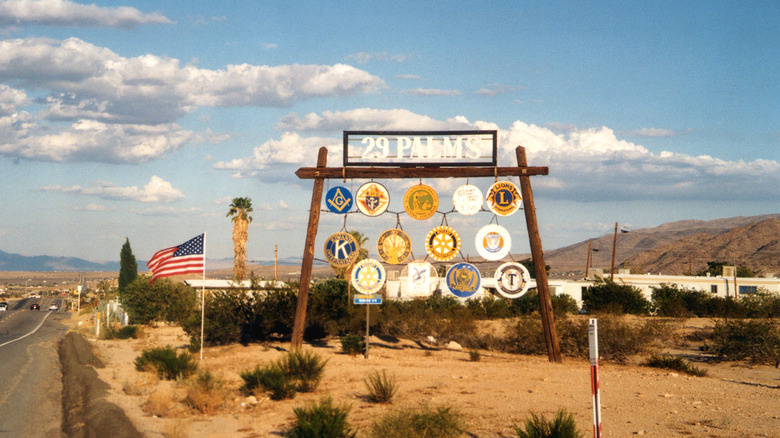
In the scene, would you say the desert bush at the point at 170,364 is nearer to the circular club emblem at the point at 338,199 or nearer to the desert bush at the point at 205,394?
the desert bush at the point at 205,394

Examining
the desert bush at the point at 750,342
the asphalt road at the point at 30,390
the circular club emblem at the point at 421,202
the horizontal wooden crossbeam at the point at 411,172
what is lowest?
the asphalt road at the point at 30,390

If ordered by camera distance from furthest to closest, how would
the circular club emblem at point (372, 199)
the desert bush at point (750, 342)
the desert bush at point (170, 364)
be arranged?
the circular club emblem at point (372, 199)
the desert bush at point (750, 342)
the desert bush at point (170, 364)

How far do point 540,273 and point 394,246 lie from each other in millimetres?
5232

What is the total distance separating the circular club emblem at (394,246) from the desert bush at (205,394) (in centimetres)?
802

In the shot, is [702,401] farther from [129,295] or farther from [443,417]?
[129,295]

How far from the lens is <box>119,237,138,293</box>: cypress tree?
80425mm

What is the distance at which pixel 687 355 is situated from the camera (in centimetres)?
2717

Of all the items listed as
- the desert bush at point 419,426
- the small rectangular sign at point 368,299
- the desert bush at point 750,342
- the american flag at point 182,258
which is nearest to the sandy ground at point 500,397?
the desert bush at point 750,342

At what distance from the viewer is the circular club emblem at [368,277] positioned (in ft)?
76.8

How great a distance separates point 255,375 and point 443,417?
8120 mm

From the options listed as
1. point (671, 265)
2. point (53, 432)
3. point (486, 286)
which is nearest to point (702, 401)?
point (53, 432)

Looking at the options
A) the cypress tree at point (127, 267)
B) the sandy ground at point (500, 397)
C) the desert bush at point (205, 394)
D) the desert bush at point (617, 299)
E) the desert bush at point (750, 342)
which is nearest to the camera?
the sandy ground at point (500, 397)

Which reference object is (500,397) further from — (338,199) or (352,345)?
(338,199)

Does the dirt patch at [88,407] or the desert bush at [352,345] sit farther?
the desert bush at [352,345]
